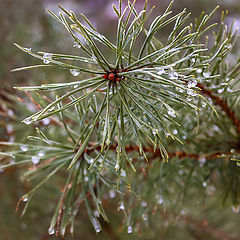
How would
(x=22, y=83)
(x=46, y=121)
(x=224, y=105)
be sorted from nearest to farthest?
(x=224, y=105) < (x=46, y=121) < (x=22, y=83)

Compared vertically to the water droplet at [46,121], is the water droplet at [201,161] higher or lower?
lower

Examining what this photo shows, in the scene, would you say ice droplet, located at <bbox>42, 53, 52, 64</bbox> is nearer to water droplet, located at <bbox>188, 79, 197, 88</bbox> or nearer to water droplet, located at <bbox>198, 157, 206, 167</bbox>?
water droplet, located at <bbox>188, 79, 197, 88</bbox>

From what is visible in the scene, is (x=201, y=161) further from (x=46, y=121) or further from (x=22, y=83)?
(x=22, y=83)

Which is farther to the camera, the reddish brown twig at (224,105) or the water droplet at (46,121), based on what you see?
the water droplet at (46,121)

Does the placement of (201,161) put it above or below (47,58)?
below

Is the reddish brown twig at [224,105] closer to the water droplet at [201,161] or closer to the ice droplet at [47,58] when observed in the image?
the water droplet at [201,161]

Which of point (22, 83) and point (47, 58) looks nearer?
point (47, 58)

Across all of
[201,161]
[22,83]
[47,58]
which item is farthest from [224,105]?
[22,83]

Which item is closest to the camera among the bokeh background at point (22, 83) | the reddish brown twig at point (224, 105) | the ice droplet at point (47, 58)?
the ice droplet at point (47, 58)

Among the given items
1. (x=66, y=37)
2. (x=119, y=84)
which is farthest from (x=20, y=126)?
(x=66, y=37)

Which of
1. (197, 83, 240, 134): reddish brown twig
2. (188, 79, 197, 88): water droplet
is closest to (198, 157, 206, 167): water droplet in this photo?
(197, 83, 240, 134): reddish brown twig

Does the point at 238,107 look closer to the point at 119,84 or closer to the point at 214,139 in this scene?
the point at 214,139

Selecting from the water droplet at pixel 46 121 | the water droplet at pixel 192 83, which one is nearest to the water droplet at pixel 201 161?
the water droplet at pixel 192 83
